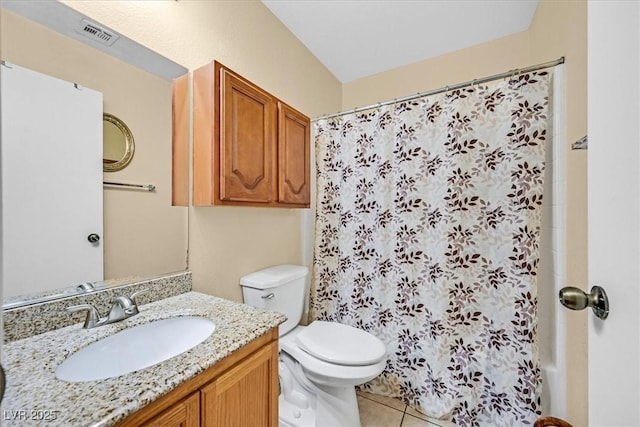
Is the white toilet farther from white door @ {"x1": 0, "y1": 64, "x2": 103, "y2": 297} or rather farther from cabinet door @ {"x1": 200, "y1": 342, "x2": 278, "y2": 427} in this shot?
white door @ {"x1": 0, "y1": 64, "x2": 103, "y2": 297}

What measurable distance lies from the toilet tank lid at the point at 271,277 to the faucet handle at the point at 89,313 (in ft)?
2.21

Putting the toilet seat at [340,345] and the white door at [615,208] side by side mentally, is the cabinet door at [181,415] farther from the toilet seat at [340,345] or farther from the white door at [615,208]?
the white door at [615,208]

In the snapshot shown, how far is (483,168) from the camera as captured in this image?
1.40 metres

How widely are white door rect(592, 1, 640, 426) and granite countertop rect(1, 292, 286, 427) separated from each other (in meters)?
0.80

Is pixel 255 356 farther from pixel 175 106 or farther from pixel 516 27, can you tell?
pixel 516 27

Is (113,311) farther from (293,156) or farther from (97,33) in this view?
(293,156)

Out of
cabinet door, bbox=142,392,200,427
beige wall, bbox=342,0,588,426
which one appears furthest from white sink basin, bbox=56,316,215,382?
beige wall, bbox=342,0,588,426

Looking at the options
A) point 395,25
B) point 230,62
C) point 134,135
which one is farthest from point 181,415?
point 395,25

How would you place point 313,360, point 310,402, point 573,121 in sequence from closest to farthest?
point 573,121
point 313,360
point 310,402

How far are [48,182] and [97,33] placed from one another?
0.56 m

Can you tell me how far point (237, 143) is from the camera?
127 centimetres

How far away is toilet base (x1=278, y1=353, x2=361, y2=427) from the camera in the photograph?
1302 millimetres

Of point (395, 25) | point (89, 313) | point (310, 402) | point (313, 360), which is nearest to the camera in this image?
point (89, 313)

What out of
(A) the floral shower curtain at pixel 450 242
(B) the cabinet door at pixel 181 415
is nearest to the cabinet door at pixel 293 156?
(A) the floral shower curtain at pixel 450 242
